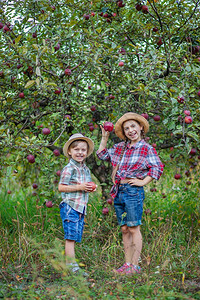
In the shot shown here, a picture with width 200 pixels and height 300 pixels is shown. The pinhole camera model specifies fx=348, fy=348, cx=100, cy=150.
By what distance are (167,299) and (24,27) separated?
319cm

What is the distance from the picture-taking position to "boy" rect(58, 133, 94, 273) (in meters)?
2.97

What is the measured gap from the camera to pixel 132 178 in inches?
120

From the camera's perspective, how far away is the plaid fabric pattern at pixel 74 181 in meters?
3.00

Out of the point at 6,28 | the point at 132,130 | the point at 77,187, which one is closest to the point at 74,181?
the point at 77,187

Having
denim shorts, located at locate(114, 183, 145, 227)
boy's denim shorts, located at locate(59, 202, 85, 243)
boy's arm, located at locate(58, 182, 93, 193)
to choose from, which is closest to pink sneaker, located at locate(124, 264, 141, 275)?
denim shorts, located at locate(114, 183, 145, 227)

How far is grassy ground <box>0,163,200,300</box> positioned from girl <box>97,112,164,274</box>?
14 centimetres

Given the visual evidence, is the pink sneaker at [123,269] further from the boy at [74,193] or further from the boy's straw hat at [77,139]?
the boy's straw hat at [77,139]

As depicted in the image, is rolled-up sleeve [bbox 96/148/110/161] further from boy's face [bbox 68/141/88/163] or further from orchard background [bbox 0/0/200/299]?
orchard background [bbox 0/0/200/299]

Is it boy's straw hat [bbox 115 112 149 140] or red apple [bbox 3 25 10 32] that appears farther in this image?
red apple [bbox 3 25 10 32]

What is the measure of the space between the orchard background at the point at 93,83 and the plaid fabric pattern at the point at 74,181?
0.99 feet

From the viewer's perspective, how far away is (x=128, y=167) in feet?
10.2

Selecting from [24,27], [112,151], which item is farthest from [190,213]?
[24,27]

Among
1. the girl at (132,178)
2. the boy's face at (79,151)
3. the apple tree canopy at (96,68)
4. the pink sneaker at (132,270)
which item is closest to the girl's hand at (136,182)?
the girl at (132,178)

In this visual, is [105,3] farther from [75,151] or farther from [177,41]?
[75,151]
